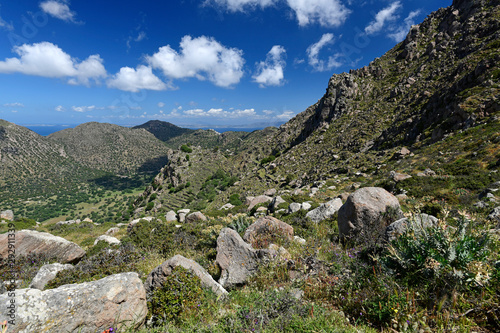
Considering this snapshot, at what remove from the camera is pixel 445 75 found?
44.0 m

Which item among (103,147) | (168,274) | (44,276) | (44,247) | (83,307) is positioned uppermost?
(83,307)

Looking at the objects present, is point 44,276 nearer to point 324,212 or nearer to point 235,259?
point 235,259

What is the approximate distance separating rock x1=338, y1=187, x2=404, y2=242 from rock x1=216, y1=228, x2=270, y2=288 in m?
3.49

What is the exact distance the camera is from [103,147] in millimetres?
184750

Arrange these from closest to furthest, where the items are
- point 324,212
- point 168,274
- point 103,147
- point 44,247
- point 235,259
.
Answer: point 168,274
point 235,259
point 44,247
point 324,212
point 103,147

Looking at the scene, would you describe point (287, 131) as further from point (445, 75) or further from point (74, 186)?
point (74, 186)

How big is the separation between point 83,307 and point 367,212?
8.75 metres

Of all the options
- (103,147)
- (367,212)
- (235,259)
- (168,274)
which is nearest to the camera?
(168,274)

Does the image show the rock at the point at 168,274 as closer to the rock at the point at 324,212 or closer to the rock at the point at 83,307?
the rock at the point at 83,307

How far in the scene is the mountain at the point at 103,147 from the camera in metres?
176

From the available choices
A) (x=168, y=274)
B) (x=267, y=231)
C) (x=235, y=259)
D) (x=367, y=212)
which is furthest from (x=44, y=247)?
(x=367, y=212)

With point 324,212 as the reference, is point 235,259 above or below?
above

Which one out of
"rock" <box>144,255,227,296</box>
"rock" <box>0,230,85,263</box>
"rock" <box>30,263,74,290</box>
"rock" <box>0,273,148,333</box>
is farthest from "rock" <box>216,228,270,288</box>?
"rock" <box>0,230,85,263</box>

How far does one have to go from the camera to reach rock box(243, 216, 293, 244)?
8226 millimetres
